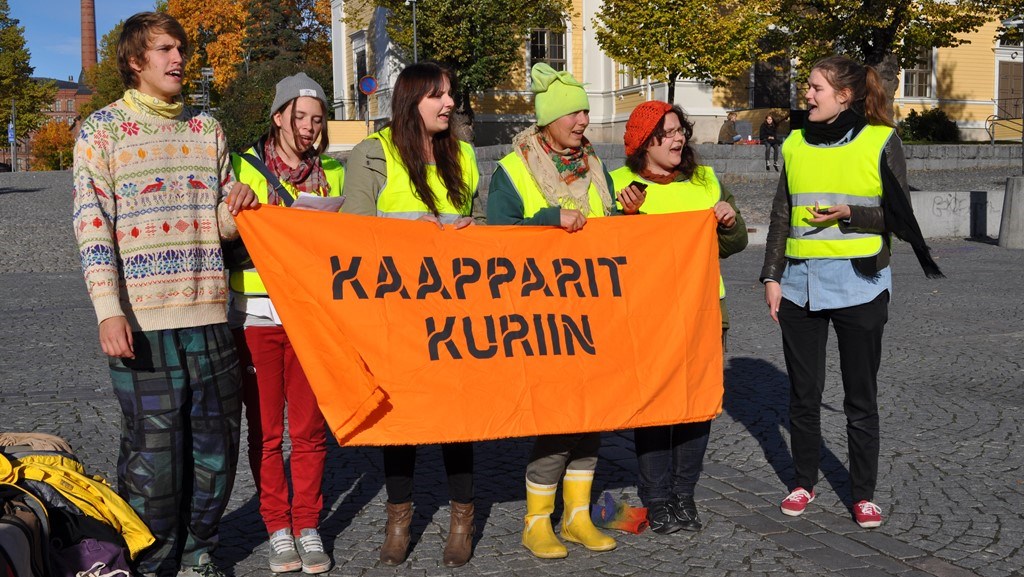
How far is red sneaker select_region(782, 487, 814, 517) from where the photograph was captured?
5434mm

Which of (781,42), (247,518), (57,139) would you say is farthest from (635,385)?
(57,139)

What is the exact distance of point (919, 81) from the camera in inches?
1788

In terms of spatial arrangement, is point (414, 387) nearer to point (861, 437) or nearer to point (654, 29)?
point (861, 437)

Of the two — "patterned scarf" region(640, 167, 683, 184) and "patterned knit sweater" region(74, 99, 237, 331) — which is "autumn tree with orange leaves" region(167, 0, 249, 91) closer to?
"patterned scarf" region(640, 167, 683, 184)

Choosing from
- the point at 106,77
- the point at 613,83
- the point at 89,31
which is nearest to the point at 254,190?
the point at 613,83

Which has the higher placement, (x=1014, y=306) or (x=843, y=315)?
(x=843, y=315)

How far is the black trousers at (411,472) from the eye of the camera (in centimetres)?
482

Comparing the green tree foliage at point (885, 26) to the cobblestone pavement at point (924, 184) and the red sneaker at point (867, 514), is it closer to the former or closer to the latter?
the cobblestone pavement at point (924, 184)

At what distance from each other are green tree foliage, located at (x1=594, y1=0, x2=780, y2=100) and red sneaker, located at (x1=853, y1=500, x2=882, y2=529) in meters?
30.2

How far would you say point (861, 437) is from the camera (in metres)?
5.27

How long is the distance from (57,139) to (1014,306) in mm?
95753

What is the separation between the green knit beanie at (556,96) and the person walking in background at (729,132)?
32185 millimetres

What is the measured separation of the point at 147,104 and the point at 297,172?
0.80 metres

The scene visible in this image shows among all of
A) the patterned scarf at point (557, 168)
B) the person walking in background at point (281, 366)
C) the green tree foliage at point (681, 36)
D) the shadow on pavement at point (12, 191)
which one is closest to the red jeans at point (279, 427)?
the person walking in background at point (281, 366)
